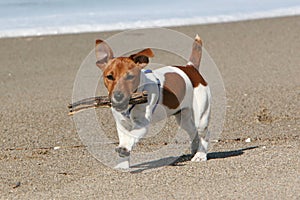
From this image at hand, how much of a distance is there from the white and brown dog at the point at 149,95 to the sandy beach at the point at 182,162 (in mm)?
236

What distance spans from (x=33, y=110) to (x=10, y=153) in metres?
1.93

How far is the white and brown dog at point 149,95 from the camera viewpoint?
16.3 feet

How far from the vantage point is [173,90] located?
5383 mm

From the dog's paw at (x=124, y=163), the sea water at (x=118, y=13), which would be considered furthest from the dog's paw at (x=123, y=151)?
the sea water at (x=118, y=13)

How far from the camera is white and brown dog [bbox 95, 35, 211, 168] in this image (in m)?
4.96

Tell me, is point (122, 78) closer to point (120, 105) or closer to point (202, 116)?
point (120, 105)

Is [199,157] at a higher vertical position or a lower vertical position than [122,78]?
lower

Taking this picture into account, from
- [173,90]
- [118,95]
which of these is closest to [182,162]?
[173,90]

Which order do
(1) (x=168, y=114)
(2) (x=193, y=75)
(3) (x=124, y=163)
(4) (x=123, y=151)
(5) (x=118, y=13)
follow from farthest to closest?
(5) (x=118, y=13) → (2) (x=193, y=75) → (1) (x=168, y=114) → (3) (x=124, y=163) → (4) (x=123, y=151)

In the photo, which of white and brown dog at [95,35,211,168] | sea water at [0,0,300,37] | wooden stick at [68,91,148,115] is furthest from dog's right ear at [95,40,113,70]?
sea water at [0,0,300,37]

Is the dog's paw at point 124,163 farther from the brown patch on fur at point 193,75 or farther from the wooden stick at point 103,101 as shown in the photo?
the brown patch on fur at point 193,75

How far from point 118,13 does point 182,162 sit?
34.1 feet

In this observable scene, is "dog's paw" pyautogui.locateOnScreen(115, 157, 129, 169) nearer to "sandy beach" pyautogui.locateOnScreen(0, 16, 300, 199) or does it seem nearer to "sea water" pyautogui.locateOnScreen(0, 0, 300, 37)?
"sandy beach" pyautogui.locateOnScreen(0, 16, 300, 199)

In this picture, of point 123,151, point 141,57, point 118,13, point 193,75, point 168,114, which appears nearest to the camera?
point 141,57
